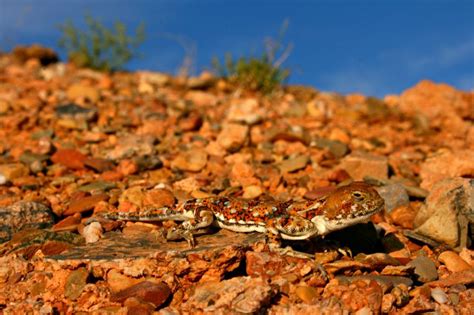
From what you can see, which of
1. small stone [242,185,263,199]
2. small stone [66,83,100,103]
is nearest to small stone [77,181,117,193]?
small stone [242,185,263,199]

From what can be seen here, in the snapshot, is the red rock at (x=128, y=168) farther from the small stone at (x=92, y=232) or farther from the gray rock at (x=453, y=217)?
the gray rock at (x=453, y=217)

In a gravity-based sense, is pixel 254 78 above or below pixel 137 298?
above

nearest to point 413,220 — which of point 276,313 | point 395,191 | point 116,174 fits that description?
point 395,191

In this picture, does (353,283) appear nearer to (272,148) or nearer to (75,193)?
(75,193)

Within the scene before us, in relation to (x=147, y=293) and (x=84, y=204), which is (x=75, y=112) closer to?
(x=84, y=204)

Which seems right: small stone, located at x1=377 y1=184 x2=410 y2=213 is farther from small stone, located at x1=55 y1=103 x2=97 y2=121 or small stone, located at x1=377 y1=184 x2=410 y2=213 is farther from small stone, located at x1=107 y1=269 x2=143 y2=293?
small stone, located at x1=55 y1=103 x2=97 y2=121

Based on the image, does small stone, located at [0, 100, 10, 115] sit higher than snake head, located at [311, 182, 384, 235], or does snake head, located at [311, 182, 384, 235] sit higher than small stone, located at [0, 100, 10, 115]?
small stone, located at [0, 100, 10, 115]

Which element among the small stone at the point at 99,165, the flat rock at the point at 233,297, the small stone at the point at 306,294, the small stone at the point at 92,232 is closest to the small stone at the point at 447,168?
the small stone at the point at 306,294
